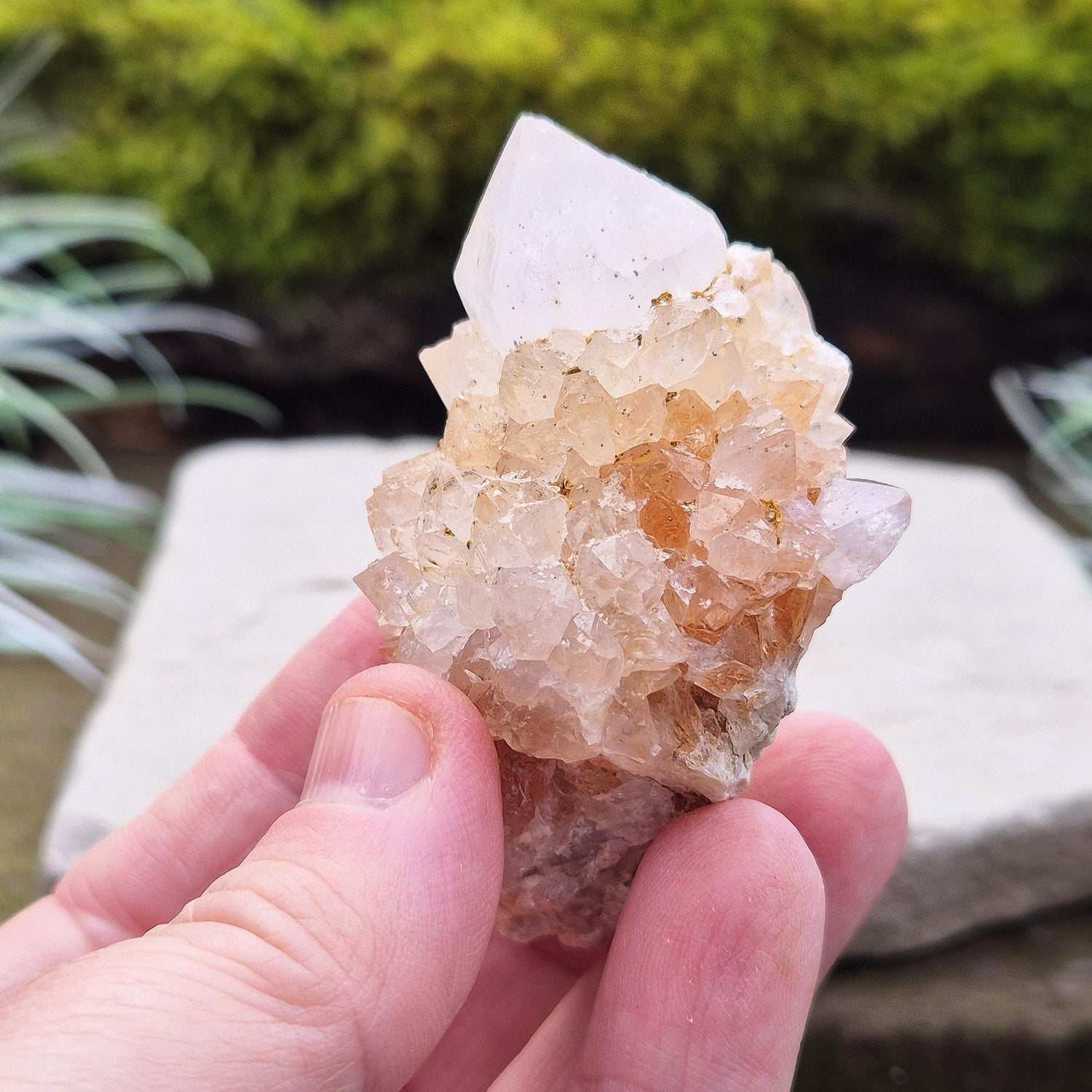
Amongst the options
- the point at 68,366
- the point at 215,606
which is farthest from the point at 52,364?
the point at 215,606

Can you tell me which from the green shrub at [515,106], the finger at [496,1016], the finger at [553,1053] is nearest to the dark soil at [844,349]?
the green shrub at [515,106]

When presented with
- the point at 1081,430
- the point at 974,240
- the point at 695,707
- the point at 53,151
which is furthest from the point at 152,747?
the point at 974,240

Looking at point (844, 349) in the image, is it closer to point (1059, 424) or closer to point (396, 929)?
point (1059, 424)

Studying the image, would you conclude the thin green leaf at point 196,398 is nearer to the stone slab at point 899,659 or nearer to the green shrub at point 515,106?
the green shrub at point 515,106

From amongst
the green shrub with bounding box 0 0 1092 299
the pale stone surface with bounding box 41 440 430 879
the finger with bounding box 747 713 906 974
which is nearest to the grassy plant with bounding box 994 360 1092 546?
the green shrub with bounding box 0 0 1092 299

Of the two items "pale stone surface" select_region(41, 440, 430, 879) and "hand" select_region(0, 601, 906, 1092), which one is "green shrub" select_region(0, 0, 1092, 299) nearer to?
"pale stone surface" select_region(41, 440, 430, 879)
